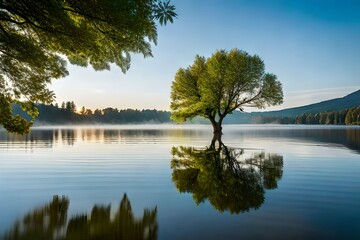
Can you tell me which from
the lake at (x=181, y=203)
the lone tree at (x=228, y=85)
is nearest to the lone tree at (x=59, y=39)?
the lake at (x=181, y=203)

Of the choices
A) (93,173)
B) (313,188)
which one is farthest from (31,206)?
(313,188)

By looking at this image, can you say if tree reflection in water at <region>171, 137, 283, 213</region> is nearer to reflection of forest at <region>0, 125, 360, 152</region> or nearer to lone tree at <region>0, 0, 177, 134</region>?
lone tree at <region>0, 0, 177, 134</region>

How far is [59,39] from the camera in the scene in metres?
10.1

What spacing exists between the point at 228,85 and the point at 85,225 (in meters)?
57.5

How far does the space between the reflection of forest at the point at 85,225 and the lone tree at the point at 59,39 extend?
419 cm

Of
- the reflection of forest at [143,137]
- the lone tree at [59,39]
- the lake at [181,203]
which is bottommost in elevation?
the lake at [181,203]

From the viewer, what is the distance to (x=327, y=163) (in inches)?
703

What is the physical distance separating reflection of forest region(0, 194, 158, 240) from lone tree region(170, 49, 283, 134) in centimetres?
5420

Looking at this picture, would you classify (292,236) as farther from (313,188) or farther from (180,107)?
(180,107)

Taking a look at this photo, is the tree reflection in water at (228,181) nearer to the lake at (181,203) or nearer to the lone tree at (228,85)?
the lake at (181,203)

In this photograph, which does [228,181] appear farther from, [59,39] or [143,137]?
[143,137]

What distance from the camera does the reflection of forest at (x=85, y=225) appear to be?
646 centimetres

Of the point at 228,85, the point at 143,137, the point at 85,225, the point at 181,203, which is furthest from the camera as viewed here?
the point at 228,85

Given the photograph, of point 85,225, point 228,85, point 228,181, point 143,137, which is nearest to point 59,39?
point 85,225
